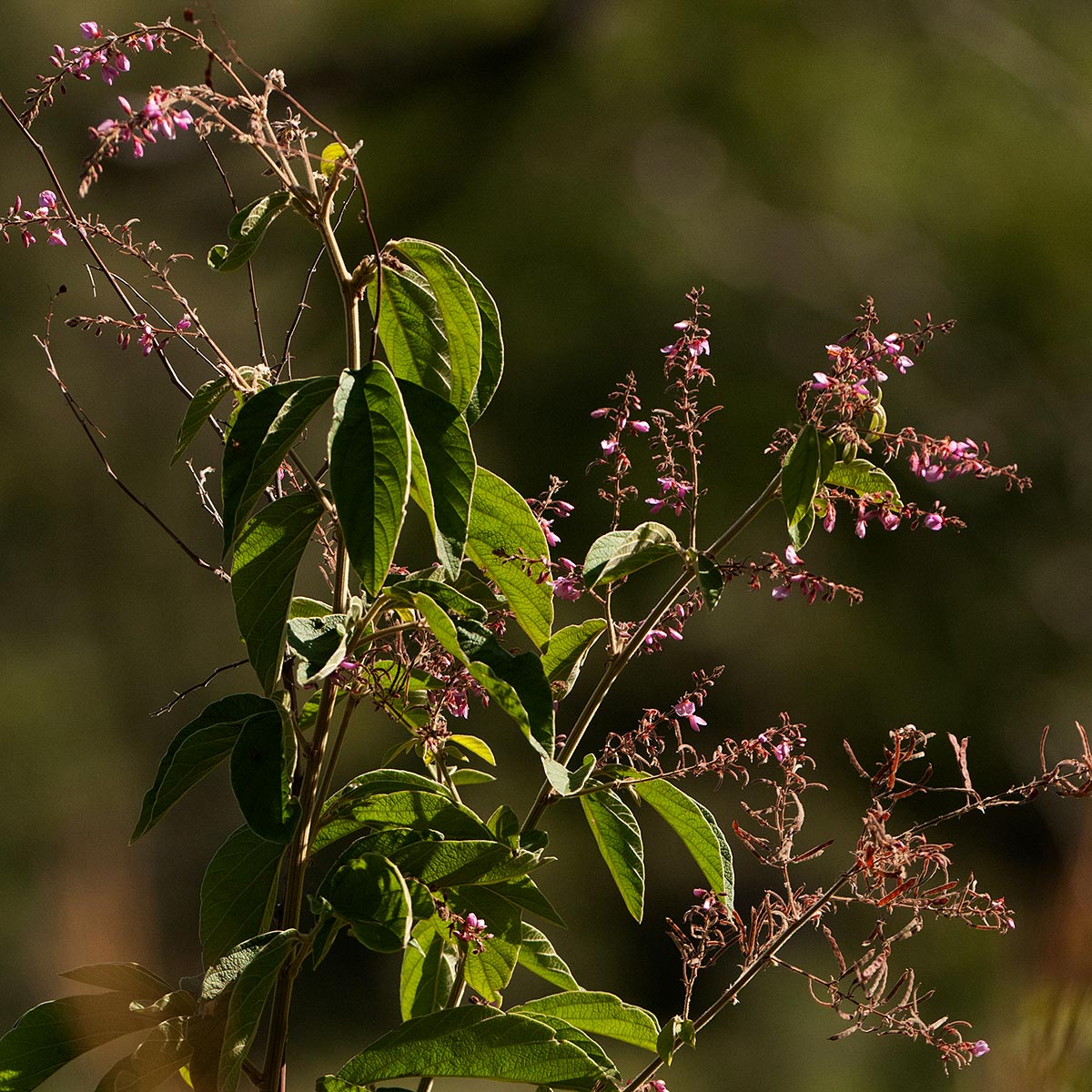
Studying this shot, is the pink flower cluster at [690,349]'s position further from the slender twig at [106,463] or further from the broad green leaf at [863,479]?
the slender twig at [106,463]

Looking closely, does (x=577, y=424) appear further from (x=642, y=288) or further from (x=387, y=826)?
(x=387, y=826)

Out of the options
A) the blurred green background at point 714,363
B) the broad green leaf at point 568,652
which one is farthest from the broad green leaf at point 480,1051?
the blurred green background at point 714,363

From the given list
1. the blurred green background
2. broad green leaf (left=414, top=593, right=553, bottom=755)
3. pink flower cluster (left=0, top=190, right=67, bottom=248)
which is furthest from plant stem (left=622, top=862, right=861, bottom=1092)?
the blurred green background

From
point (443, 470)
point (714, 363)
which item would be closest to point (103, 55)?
point (443, 470)

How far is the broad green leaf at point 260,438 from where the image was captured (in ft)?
1.12

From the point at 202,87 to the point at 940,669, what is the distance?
1342mm

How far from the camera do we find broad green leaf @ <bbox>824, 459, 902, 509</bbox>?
1.28ft

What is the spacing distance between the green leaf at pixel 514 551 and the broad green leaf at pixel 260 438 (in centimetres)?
7

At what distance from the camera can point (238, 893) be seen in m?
0.43

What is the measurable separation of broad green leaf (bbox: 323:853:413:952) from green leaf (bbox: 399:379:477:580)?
10 cm

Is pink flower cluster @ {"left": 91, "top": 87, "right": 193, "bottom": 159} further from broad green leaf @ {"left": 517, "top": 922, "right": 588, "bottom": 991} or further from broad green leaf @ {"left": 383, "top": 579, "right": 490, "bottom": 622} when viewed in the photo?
broad green leaf @ {"left": 517, "top": 922, "right": 588, "bottom": 991}

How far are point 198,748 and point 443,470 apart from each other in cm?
12

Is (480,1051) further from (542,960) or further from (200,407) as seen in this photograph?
(200,407)

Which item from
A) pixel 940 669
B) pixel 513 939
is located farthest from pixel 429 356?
pixel 940 669
